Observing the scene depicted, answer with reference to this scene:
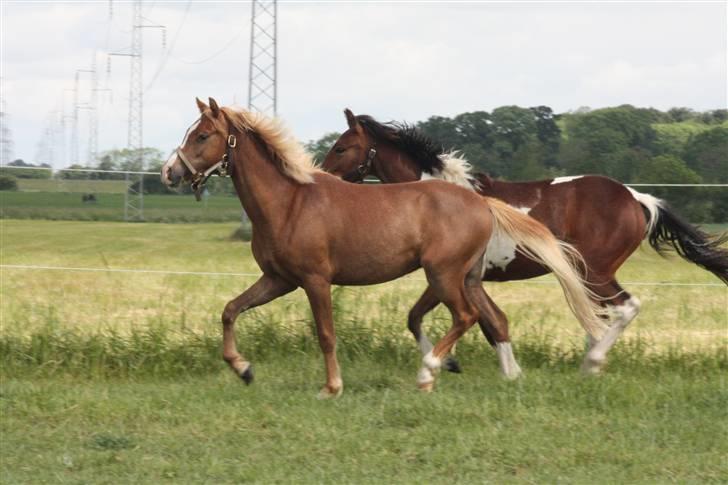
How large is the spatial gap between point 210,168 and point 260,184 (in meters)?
0.35

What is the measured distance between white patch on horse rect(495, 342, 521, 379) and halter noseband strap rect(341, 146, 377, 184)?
1.85 meters

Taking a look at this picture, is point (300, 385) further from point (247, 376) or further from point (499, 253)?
point (499, 253)

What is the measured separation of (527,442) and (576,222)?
2.91 meters

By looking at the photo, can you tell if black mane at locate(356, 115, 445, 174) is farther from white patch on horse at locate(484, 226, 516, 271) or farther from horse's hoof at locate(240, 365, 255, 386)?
horse's hoof at locate(240, 365, 255, 386)

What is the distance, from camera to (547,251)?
7.47 m

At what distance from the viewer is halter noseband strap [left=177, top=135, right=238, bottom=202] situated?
698 centimetres

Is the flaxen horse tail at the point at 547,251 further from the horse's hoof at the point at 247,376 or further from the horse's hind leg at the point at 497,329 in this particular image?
the horse's hoof at the point at 247,376

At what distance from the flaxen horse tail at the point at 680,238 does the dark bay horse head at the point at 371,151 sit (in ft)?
5.58

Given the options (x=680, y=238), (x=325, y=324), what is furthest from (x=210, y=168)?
(x=680, y=238)

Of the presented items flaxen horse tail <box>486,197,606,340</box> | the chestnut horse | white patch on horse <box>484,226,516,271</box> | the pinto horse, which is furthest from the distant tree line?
the chestnut horse

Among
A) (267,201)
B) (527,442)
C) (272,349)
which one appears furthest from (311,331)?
(527,442)

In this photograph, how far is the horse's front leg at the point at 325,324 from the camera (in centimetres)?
701

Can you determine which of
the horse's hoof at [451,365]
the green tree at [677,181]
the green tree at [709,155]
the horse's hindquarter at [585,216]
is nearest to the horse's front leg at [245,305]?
the horse's hoof at [451,365]

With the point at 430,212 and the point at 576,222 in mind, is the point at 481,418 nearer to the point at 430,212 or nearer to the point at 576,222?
the point at 430,212
